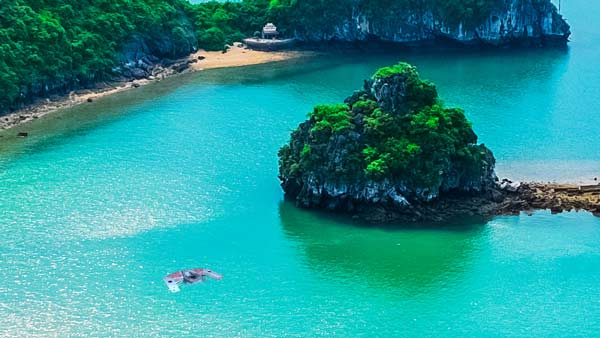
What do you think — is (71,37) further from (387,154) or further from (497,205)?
(497,205)

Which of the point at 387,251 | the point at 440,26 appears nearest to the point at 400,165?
the point at 387,251

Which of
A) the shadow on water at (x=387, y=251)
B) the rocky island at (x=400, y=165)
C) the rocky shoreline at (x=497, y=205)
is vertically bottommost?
the shadow on water at (x=387, y=251)

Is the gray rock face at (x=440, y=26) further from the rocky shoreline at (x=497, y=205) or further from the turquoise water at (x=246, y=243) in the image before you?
the rocky shoreline at (x=497, y=205)

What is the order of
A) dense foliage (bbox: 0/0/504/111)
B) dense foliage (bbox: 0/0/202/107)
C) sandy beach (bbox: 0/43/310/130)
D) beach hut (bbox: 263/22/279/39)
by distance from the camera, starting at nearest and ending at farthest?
sandy beach (bbox: 0/43/310/130)
dense foliage (bbox: 0/0/202/107)
dense foliage (bbox: 0/0/504/111)
beach hut (bbox: 263/22/279/39)

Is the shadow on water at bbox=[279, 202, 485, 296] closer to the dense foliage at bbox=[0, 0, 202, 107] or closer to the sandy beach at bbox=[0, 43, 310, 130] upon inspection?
the sandy beach at bbox=[0, 43, 310, 130]

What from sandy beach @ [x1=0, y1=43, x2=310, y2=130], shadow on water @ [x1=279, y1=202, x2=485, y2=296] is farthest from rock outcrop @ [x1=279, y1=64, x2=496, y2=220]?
sandy beach @ [x1=0, y1=43, x2=310, y2=130]

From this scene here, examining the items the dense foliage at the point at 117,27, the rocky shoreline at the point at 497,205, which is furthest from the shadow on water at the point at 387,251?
the dense foliage at the point at 117,27
